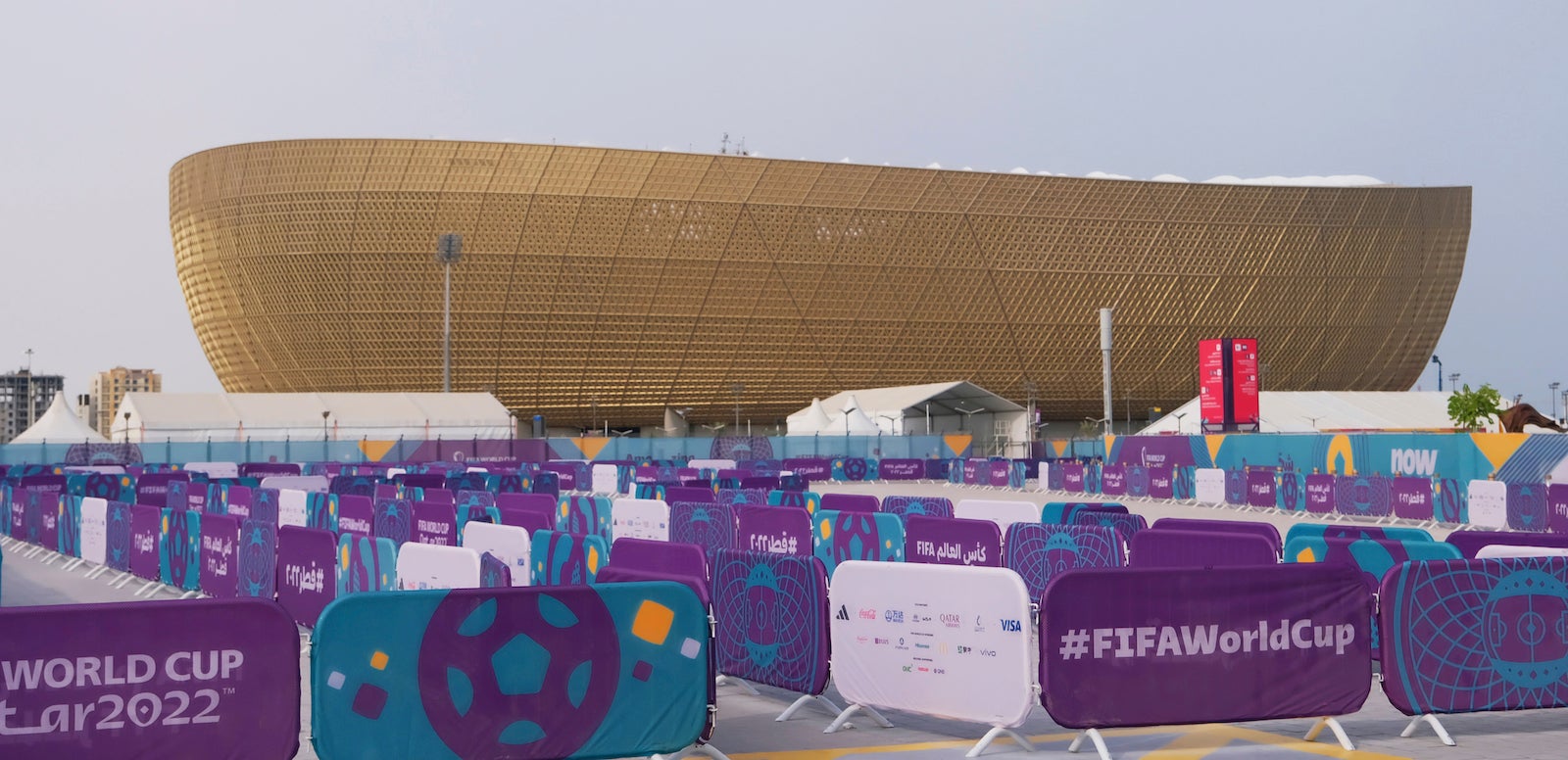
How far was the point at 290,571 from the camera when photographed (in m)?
14.0

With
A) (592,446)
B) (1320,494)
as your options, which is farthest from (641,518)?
(592,446)

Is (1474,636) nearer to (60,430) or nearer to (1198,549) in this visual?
(1198,549)

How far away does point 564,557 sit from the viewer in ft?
39.4

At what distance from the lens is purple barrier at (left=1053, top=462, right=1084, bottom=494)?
155 feet

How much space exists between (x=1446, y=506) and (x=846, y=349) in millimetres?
69022

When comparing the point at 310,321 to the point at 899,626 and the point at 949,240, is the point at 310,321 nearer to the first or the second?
the point at 949,240

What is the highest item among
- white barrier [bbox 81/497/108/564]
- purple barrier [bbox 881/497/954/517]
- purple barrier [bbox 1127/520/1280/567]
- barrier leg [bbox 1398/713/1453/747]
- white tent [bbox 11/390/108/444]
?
white tent [bbox 11/390/108/444]

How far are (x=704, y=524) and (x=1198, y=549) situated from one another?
8.47 meters

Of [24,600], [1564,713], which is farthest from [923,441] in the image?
[1564,713]

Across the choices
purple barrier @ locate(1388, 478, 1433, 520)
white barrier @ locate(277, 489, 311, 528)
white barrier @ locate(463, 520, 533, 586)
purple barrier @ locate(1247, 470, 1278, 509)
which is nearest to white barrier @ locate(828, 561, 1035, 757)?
white barrier @ locate(463, 520, 533, 586)

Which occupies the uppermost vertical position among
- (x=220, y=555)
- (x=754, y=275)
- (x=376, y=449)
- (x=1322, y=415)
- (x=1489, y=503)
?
(x=754, y=275)

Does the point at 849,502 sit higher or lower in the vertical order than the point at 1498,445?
A: lower

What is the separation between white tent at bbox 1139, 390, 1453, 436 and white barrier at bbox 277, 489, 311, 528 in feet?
183

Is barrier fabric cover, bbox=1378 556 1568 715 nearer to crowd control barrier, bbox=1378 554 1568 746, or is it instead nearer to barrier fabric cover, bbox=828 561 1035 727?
crowd control barrier, bbox=1378 554 1568 746
